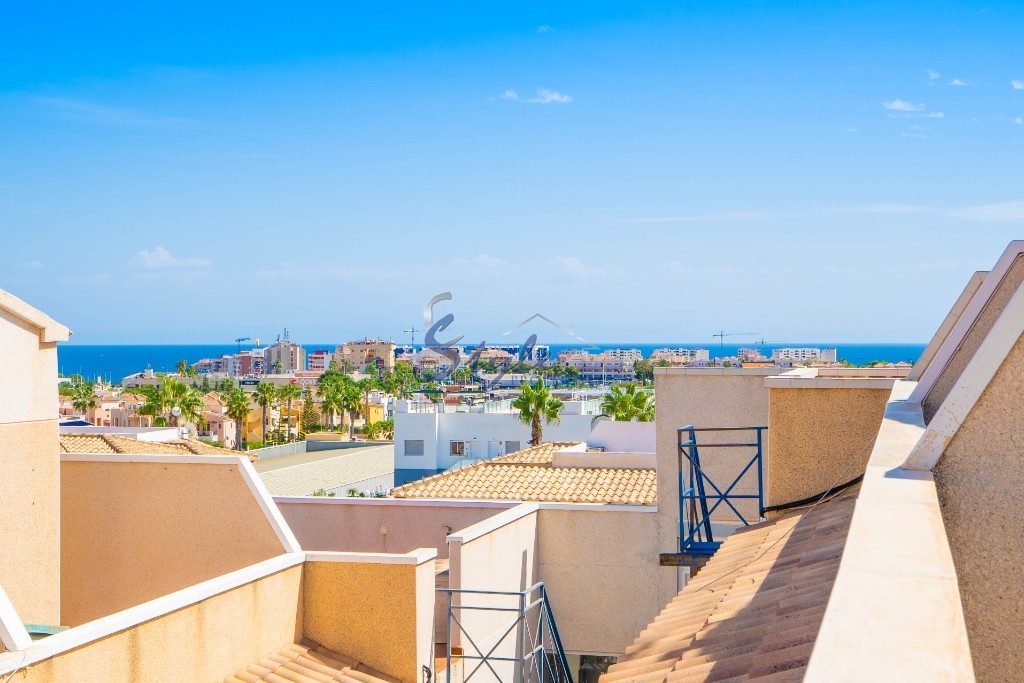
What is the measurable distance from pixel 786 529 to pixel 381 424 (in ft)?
297

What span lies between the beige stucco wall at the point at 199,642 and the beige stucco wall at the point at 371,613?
0.23 metres

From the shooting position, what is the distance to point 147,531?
11250mm

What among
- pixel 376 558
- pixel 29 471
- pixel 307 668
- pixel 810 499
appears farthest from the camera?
pixel 376 558

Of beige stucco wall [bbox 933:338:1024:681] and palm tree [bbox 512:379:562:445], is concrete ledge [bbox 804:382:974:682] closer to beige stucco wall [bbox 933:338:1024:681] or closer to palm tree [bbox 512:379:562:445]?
beige stucco wall [bbox 933:338:1024:681]

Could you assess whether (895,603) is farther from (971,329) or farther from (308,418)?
(308,418)

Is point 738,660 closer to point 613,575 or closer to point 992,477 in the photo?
point 992,477

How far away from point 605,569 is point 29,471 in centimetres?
904

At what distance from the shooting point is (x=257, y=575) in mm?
9117

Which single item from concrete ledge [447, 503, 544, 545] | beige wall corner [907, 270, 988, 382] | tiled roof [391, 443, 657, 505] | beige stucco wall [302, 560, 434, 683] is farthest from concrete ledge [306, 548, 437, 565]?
tiled roof [391, 443, 657, 505]

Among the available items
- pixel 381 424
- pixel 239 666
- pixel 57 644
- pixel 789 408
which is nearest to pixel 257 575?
A: pixel 239 666

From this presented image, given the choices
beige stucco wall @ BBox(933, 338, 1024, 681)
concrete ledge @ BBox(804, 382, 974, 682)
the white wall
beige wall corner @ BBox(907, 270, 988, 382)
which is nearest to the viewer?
concrete ledge @ BBox(804, 382, 974, 682)

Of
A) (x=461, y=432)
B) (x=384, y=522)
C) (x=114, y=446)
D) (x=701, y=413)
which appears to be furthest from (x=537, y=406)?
(x=114, y=446)

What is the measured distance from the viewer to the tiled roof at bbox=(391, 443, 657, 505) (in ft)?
63.2

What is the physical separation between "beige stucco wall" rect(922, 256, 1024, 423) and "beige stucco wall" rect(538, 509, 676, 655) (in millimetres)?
9756
